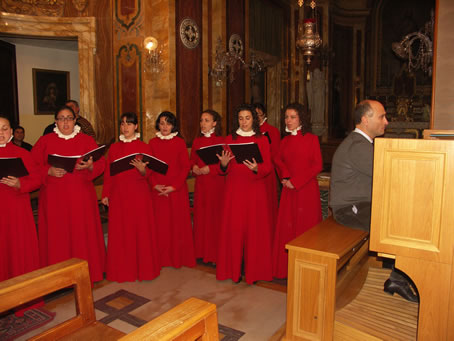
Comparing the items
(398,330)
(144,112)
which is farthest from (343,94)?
(398,330)

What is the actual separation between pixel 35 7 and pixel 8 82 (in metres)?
1.59

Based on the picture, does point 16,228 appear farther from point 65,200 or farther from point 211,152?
point 211,152

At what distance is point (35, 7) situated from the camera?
25.4 feet

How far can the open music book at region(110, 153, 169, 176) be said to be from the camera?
3.84 meters

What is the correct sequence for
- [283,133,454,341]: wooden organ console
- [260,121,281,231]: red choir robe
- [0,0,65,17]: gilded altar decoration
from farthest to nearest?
[0,0,65,17]: gilded altar decoration
[260,121,281,231]: red choir robe
[283,133,454,341]: wooden organ console

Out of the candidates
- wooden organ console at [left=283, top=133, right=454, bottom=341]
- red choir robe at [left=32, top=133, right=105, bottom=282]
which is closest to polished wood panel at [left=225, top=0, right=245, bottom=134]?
red choir robe at [left=32, top=133, right=105, bottom=282]

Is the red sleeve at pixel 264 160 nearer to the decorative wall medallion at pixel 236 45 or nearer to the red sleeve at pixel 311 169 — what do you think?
the red sleeve at pixel 311 169

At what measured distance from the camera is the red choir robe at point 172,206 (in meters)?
4.61

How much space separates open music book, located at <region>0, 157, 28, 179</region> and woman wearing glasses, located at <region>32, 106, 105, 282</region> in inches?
15.0

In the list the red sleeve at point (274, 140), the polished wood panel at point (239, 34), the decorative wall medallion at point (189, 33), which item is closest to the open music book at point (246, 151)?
the red sleeve at point (274, 140)

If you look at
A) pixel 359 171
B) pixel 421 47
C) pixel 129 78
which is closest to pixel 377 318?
pixel 359 171

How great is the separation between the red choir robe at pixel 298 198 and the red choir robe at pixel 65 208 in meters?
2.03

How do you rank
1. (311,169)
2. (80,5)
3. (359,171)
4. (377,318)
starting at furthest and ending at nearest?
1. (80,5)
2. (311,169)
3. (359,171)
4. (377,318)

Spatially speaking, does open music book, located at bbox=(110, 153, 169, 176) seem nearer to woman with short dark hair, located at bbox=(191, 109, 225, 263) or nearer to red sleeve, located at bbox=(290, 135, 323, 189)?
woman with short dark hair, located at bbox=(191, 109, 225, 263)
